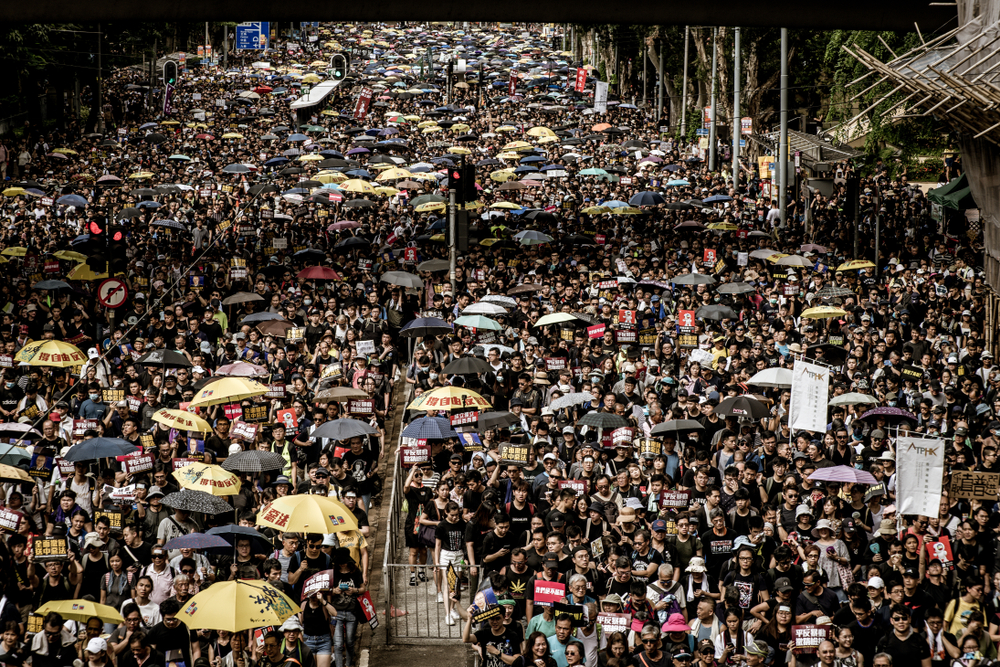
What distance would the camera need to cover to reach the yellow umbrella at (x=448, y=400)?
619 inches

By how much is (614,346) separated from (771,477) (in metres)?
6.09

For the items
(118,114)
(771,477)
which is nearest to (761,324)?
(771,477)

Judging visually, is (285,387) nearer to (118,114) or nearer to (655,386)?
(655,386)

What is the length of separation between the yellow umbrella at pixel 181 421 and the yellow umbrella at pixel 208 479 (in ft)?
5.62

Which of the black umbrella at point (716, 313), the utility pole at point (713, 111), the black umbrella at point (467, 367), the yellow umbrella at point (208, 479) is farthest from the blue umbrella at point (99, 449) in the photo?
the utility pole at point (713, 111)

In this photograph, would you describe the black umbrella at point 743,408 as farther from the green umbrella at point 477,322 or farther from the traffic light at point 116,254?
the traffic light at point 116,254

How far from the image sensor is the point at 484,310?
68.5 ft

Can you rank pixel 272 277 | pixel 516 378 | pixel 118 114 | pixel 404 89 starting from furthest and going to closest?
pixel 404 89
pixel 118 114
pixel 272 277
pixel 516 378

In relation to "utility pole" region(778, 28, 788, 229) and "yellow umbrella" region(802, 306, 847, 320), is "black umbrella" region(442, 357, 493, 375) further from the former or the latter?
"utility pole" region(778, 28, 788, 229)

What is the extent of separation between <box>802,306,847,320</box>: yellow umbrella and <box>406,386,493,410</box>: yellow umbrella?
23.7ft

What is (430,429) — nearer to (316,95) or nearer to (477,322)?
(477,322)

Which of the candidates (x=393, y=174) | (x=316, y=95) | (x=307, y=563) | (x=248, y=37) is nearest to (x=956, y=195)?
(x=393, y=174)

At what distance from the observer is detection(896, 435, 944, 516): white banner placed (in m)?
12.0

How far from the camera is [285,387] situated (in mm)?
17500
